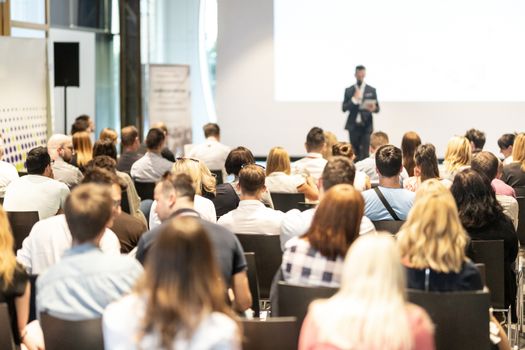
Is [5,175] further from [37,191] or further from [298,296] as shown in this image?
[298,296]

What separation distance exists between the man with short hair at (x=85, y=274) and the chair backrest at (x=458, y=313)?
116cm

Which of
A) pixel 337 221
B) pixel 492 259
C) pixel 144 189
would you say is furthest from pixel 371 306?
pixel 144 189

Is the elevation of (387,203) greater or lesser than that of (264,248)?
greater

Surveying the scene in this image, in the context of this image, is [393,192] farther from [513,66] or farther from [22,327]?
[513,66]

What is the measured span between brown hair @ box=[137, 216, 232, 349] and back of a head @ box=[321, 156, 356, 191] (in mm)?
2068

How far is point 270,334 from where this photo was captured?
3.24 metres

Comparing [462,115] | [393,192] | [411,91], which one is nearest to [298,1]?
[411,91]

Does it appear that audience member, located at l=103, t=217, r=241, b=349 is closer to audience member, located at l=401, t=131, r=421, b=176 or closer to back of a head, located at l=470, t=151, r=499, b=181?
back of a head, located at l=470, t=151, r=499, b=181

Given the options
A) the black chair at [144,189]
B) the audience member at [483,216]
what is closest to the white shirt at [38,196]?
the black chair at [144,189]

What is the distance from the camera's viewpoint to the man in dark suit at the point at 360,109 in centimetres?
1411

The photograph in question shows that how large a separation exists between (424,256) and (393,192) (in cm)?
195

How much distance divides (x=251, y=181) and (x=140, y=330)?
266cm

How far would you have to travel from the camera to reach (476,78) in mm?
15336

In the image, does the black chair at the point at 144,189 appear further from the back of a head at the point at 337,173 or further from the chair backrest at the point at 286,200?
the back of a head at the point at 337,173
